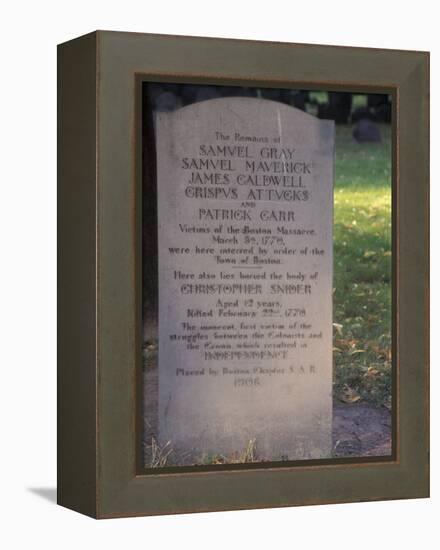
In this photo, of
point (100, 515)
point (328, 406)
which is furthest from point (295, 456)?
point (100, 515)

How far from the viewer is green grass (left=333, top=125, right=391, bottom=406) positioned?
11547mm

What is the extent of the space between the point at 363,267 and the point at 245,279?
33.1 inches

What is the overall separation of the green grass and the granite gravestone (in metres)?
0.09

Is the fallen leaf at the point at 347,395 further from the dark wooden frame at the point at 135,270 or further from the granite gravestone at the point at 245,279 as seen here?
the dark wooden frame at the point at 135,270

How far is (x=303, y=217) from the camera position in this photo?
11406 mm

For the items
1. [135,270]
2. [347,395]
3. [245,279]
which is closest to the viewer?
[135,270]

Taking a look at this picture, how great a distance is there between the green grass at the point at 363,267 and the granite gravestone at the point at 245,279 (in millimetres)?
90

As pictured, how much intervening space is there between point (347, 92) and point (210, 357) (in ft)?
6.05

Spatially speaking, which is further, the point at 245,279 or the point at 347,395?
the point at 347,395

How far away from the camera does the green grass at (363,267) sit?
37.9ft

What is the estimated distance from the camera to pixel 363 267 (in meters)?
11.6

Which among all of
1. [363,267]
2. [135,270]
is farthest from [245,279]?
[363,267]

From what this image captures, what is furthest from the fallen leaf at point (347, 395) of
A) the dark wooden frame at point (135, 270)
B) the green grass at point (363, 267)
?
the dark wooden frame at point (135, 270)

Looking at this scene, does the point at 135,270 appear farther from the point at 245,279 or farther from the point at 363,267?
the point at 363,267
